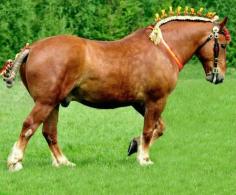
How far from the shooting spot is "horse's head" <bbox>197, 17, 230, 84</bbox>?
39.7 feet

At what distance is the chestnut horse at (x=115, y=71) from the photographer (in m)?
11.2

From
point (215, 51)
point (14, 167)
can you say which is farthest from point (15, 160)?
point (215, 51)

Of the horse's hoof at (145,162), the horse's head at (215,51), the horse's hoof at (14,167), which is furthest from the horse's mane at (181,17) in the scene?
the horse's hoof at (14,167)

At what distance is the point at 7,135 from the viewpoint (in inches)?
589

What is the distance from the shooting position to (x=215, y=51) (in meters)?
12.1

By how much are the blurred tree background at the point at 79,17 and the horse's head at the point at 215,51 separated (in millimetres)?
18036

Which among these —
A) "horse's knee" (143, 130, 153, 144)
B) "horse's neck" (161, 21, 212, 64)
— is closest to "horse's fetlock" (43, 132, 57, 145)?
"horse's knee" (143, 130, 153, 144)

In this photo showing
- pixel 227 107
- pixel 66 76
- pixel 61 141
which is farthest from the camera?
pixel 227 107

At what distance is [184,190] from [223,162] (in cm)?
218

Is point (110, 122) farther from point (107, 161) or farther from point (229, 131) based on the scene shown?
point (107, 161)

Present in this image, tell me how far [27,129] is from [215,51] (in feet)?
9.84

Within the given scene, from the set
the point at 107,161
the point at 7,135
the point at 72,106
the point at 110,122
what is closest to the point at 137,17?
the point at 72,106

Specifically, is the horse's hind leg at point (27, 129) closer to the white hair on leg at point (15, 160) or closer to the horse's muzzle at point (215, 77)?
the white hair on leg at point (15, 160)

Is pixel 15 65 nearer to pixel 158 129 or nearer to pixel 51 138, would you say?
pixel 51 138
